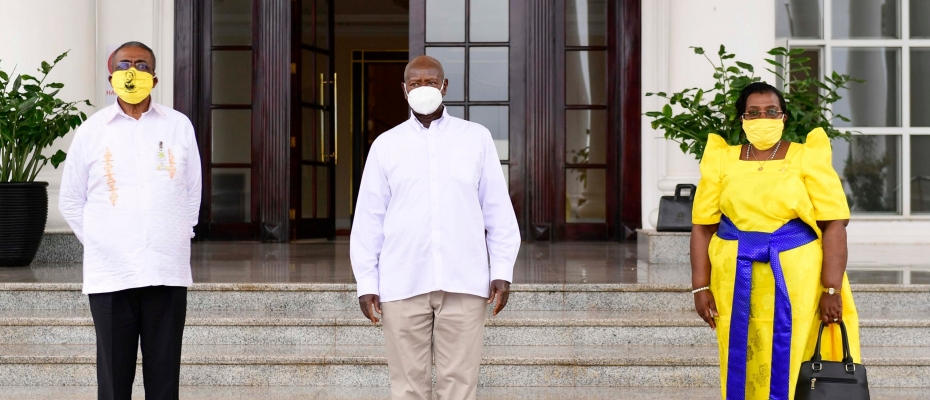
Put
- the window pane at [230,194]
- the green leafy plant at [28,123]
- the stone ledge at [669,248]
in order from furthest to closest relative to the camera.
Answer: the window pane at [230,194], the stone ledge at [669,248], the green leafy plant at [28,123]

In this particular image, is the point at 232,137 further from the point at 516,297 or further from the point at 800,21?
the point at 800,21

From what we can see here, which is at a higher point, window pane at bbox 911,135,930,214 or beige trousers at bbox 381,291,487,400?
window pane at bbox 911,135,930,214

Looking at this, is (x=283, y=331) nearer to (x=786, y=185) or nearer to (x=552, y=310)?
(x=552, y=310)

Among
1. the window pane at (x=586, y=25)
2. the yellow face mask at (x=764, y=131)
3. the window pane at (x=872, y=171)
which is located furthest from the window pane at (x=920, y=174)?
the yellow face mask at (x=764, y=131)

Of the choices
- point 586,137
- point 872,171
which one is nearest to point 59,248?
point 586,137

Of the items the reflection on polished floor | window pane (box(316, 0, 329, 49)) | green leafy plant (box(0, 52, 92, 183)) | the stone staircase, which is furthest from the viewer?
window pane (box(316, 0, 329, 49))

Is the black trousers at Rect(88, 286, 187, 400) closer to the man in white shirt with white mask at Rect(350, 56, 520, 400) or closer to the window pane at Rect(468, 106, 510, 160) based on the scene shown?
the man in white shirt with white mask at Rect(350, 56, 520, 400)

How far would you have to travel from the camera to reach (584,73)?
8648 millimetres

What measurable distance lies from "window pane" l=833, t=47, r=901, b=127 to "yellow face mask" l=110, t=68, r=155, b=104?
6.16m

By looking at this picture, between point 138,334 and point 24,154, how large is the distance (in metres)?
3.59

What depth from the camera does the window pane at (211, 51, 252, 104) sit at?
8.80m

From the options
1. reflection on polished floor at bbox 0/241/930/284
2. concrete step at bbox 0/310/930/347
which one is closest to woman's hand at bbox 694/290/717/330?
concrete step at bbox 0/310/930/347

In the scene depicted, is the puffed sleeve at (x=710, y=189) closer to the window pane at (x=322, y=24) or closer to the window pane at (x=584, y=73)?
the window pane at (x=584, y=73)

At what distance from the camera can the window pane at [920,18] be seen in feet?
25.4
